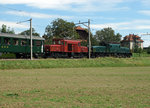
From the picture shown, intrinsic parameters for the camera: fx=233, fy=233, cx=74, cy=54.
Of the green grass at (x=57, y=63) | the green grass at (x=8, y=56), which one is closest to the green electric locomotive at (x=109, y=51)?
the green grass at (x=57, y=63)

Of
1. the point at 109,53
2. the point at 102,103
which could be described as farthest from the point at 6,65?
the point at 109,53

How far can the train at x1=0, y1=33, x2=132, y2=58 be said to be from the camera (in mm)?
34850

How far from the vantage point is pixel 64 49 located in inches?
1737

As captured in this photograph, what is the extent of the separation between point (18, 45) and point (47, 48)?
6606 mm

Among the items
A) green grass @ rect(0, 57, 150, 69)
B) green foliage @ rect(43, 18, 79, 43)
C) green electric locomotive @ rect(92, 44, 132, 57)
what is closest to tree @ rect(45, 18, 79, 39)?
green foliage @ rect(43, 18, 79, 43)

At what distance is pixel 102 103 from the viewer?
31.6ft

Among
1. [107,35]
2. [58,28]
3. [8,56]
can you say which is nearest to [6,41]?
[8,56]

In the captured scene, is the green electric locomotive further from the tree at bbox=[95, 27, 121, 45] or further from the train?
the tree at bbox=[95, 27, 121, 45]

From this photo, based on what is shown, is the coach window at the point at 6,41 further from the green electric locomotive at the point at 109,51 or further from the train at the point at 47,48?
the green electric locomotive at the point at 109,51

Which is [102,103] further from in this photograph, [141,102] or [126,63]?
[126,63]

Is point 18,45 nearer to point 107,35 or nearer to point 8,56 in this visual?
point 8,56

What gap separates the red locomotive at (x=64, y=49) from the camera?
4166cm

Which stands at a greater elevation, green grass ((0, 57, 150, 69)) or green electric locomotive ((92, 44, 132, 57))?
green electric locomotive ((92, 44, 132, 57))

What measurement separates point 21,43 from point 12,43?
70.6 inches
